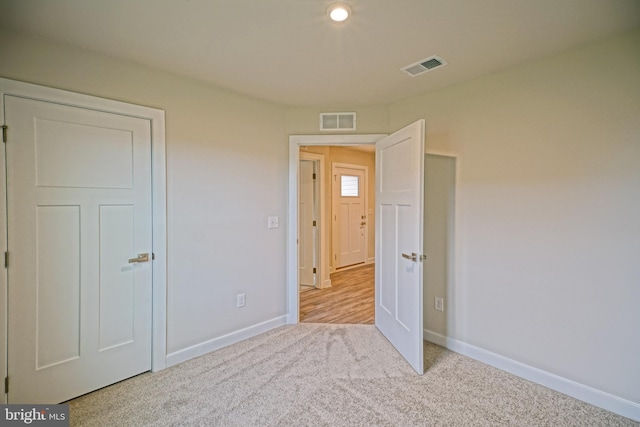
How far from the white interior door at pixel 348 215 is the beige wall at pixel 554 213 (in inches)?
129

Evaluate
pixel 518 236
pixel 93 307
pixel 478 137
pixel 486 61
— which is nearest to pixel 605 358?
pixel 518 236

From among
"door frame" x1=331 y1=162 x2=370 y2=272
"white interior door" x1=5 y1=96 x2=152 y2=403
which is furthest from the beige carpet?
"door frame" x1=331 y1=162 x2=370 y2=272

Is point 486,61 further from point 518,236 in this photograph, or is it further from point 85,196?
point 85,196

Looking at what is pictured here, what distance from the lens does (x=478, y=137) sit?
264cm

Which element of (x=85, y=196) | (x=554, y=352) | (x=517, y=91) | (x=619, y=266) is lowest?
(x=554, y=352)

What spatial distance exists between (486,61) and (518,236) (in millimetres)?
1339

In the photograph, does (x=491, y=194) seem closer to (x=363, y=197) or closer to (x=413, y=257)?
(x=413, y=257)

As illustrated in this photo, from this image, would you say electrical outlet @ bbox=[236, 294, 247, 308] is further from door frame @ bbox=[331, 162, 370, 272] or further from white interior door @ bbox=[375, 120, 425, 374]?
door frame @ bbox=[331, 162, 370, 272]

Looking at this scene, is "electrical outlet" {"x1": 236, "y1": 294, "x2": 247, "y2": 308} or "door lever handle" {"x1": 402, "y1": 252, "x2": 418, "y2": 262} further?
"electrical outlet" {"x1": 236, "y1": 294, "x2": 247, "y2": 308}

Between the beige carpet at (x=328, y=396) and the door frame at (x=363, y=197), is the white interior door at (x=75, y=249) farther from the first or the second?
the door frame at (x=363, y=197)

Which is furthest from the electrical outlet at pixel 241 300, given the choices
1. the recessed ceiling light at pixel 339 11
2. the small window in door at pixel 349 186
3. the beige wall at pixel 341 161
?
the small window in door at pixel 349 186

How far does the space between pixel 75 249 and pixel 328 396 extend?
1984 millimetres

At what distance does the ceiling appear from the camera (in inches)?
64.9

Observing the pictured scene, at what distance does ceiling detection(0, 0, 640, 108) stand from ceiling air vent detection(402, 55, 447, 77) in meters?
0.06
